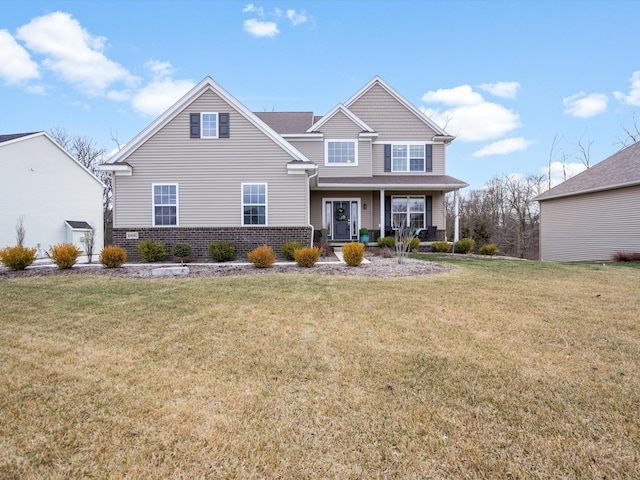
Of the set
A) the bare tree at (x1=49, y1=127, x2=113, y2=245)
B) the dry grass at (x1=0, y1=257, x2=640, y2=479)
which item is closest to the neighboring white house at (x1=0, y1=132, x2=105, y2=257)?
the bare tree at (x1=49, y1=127, x2=113, y2=245)

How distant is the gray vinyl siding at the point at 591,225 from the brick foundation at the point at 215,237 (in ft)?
45.9

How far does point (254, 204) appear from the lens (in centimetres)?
1309

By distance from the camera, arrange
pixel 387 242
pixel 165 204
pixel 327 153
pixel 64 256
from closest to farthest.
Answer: pixel 64 256 < pixel 165 204 < pixel 387 242 < pixel 327 153

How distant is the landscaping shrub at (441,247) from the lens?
1719cm

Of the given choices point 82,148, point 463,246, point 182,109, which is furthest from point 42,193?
point 463,246

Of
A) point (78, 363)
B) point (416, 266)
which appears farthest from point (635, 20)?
point (78, 363)

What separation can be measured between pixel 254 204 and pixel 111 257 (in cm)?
502

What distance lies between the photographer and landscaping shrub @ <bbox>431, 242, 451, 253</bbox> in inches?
677

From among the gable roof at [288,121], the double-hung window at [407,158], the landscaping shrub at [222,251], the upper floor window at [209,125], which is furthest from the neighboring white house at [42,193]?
the double-hung window at [407,158]

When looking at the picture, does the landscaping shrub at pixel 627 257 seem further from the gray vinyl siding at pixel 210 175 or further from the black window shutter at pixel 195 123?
the black window shutter at pixel 195 123

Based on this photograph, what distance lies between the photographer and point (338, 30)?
49.6 ft

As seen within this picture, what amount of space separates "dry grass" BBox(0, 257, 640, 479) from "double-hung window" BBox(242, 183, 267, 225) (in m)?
6.82

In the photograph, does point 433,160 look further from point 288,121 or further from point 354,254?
point 354,254

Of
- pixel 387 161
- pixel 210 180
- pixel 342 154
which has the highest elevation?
pixel 342 154
